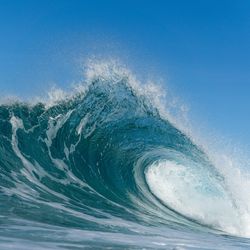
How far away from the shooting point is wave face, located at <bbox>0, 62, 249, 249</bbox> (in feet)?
20.6

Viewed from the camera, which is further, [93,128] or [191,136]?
[191,136]

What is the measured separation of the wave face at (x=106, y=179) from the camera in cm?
629

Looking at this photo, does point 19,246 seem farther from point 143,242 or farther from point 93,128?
point 93,128

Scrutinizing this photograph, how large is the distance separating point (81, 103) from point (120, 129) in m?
2.15

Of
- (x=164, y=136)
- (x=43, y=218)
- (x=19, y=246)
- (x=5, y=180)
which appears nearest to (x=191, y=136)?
(x=164, y=136)

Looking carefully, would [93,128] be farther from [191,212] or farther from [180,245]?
[180,245]

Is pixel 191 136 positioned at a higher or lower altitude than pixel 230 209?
higher

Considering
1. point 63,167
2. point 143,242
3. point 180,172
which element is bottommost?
point 143,242

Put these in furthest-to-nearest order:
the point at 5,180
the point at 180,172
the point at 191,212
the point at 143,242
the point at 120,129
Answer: the point at 180,172
the point at 120,129
the point at 191,212
the point at 5,180
the point at 143,242

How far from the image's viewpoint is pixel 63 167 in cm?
1299

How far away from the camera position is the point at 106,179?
14227 millimetres

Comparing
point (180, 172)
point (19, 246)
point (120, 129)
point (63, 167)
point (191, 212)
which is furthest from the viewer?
point (180, 172)

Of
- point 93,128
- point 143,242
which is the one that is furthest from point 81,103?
point 143,242

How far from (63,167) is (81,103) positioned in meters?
3.73
